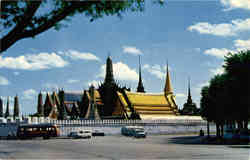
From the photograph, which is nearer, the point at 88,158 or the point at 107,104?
the point at 88,158

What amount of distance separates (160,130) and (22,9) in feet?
191

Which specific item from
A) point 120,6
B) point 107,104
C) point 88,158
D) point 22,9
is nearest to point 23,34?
point 22,9

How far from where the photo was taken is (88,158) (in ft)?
56.6

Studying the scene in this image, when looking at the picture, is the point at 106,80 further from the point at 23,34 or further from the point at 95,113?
the point at 23,34

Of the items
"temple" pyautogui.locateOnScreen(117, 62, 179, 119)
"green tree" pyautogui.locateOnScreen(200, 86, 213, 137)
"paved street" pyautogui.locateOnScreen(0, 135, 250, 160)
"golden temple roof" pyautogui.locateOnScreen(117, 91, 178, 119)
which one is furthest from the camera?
"golden temple roof" pyautogui.locateOnScreen(117, 91, 178, 119)

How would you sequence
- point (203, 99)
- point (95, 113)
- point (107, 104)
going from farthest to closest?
point (107, 104)
point (95, 113)
point (203, 99)

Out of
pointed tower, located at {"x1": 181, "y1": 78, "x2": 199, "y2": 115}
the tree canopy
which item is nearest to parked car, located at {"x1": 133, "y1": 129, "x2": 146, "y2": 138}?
the tree canopy

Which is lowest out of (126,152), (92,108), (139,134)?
(139,134)

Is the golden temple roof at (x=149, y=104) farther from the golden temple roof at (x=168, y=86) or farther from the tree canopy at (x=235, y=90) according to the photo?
the tree canopy at (x=235, y=90)

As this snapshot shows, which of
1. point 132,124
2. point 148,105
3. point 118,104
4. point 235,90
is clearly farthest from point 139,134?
point 148,105

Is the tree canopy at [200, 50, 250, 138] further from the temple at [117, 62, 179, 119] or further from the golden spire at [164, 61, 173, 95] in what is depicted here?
the golden spire at [164, 61, 173, 95]

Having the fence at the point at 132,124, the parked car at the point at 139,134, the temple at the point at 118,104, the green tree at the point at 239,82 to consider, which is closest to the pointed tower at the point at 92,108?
the temple at the point at 118,104

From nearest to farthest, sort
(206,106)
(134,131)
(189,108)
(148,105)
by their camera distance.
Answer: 1. (206,106)
2. (134,131)
3. (148,105)
4. (189,108)

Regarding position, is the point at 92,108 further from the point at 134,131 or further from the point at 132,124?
the point at 134,131
